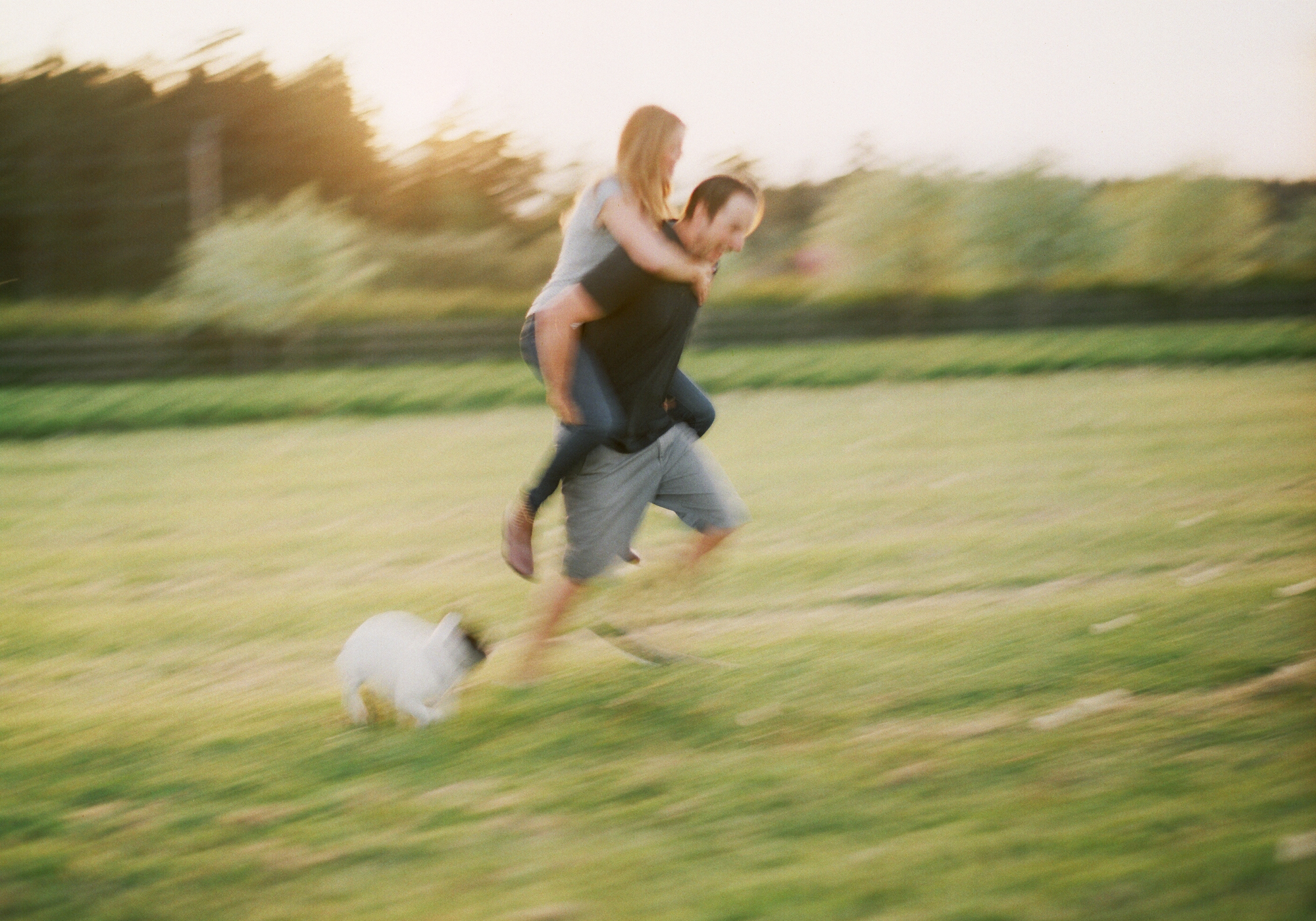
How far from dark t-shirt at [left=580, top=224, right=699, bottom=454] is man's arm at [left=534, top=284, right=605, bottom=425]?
0.23 ft

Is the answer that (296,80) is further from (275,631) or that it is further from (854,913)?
(854,913)

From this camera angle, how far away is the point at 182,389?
17.3 meters

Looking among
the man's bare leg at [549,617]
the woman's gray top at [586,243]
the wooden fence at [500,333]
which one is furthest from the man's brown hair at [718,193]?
the wooden fence at [500,333]

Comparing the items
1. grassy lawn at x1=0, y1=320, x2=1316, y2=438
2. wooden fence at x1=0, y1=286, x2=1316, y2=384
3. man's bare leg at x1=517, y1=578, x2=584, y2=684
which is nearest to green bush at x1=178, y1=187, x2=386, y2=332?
wooden fence at x1=0, y1=286, x2=1316, y2=384

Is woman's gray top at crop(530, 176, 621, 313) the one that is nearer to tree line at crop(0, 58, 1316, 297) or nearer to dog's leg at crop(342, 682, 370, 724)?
dog's leg at crop(342, 682, 370, 724)

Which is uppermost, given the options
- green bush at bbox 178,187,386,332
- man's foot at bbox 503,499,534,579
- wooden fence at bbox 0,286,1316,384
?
man's foot at bbox 503,499,534,579

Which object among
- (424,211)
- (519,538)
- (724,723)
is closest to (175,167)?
(424,211)

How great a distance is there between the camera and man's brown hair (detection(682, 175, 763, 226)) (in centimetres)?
341

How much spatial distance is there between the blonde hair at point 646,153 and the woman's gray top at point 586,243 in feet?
0.18

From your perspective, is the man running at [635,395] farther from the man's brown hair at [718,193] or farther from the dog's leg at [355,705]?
the dog's leg at [355,705]

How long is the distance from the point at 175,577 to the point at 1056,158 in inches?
1061

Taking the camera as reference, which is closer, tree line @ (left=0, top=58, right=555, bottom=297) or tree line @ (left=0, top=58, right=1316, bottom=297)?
tree line @ (left=0, top=58, right=1316, bottom=297)

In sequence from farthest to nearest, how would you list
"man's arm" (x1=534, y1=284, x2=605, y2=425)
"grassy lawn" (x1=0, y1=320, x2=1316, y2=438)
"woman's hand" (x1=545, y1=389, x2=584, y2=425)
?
"grassy lawn" (x1=0, y1=320, x2=1316, y2=438) → "woman's hand" (x1=545, y1=389, x2=584, y2=425) → "man's arm" (x1=534, y1=284, x2=605, y2=425)

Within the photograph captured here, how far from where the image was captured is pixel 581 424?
137 inches
